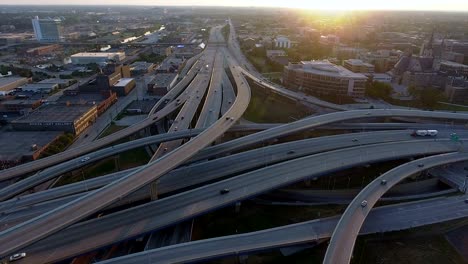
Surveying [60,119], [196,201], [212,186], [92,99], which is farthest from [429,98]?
[60,119]

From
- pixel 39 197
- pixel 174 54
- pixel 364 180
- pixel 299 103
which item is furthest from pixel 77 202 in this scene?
pixel 174 54

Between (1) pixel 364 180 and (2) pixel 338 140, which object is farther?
(2) pixel 338 140

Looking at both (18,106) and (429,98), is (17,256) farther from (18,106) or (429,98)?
(429,98)

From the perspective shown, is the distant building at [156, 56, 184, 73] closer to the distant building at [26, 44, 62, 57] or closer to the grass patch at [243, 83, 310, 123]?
the grass patch at [243, 83, 310, 123]

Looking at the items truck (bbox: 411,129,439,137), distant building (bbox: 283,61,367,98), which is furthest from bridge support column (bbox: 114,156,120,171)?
distant building (bbox: 283,61,367,98)

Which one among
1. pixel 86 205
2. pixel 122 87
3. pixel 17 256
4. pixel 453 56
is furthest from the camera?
pixel 453 56

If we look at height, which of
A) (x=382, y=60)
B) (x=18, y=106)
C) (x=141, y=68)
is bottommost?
(x=18, y=106)

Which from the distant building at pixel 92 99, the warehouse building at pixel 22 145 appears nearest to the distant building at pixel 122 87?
the distant building at pixel 92 99

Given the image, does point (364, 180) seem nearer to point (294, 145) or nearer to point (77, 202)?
point (294, 145)
